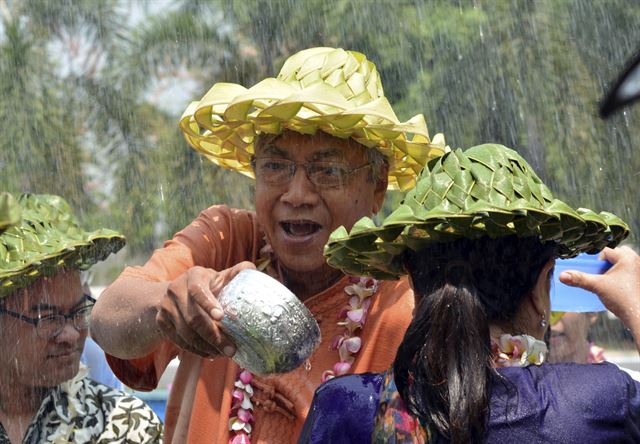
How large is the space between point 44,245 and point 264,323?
1375 mm

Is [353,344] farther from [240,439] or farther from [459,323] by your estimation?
[459,323]

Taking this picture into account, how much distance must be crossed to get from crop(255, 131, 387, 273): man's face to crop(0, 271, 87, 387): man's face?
92cm

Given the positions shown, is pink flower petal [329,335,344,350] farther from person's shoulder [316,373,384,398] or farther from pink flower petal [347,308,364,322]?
person's shoulder [316,373,384,398]

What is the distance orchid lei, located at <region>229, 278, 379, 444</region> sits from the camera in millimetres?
3094

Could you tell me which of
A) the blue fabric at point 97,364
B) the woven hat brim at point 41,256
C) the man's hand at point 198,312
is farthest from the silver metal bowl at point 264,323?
the blue fabric at point 97,364

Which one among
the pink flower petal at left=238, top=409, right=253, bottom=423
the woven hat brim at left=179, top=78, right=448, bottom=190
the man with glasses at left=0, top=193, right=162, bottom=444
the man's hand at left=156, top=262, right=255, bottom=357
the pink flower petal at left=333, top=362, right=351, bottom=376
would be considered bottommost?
the man with glasses at left=0, top=193, right=162, bottom=444

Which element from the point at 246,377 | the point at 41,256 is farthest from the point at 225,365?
the point at 41,256

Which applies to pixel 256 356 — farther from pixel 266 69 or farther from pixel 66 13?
pixel 66 13

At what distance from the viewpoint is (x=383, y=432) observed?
2.43m

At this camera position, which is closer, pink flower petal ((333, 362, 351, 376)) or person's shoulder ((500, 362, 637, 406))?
person's shoulder ((500, 362, 637, 406))

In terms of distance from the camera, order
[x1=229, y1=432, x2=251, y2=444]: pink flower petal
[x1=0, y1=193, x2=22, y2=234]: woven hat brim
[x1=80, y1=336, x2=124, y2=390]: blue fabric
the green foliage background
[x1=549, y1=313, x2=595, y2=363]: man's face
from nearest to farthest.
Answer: [x1=0, y1=193, x2=22, y2=234]: woven hat brim → [x1=229, y1=432, x2=251, y2=444]: pink flower petal → [x1=80, y1=336, x2=124, y2=390]: blue fabric → [x1=549, y1=313, x2=595, y2=363]: man's face → the green foliage background

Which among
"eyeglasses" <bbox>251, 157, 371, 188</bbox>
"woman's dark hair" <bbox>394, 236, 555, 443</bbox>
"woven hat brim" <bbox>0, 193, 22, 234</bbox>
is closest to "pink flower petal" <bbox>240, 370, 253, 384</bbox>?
"eyeglasses" <bbox>251, 157, 371, 188</bbox>

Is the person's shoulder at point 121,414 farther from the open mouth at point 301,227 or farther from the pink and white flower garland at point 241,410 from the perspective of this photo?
the open mouth at point 301,227

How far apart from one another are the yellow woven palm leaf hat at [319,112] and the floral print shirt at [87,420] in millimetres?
953
